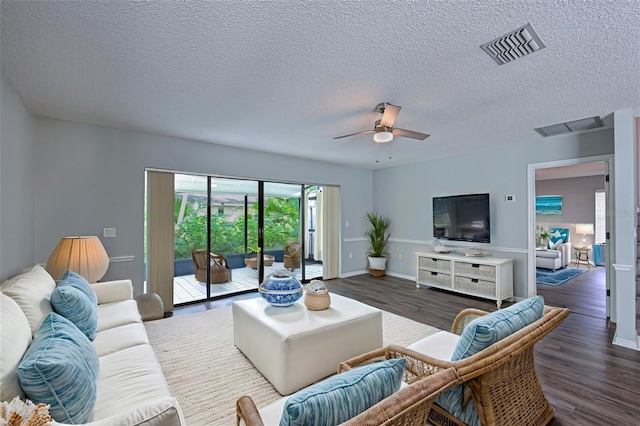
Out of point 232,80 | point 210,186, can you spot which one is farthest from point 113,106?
point 210,186

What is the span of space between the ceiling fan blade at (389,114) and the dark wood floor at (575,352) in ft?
7.97

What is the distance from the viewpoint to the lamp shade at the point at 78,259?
2.61 m

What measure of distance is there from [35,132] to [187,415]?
3395 mm

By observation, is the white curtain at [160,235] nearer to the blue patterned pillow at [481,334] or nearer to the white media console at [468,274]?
the blue patterned pillow at [481,334]

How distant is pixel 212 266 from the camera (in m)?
4.56

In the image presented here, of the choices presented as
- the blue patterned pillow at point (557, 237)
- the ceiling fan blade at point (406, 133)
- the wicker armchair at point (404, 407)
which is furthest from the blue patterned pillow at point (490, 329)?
the blue patterned pillow at point (557, 237)

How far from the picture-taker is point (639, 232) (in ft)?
9.96

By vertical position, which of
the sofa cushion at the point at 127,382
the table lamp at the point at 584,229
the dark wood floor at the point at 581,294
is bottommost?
the dark wood floor at the point at 581,294

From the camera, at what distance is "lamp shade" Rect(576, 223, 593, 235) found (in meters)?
7.54

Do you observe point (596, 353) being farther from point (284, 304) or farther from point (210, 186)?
point (210, 186)

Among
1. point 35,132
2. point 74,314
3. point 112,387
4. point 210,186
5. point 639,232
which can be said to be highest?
point 35,132

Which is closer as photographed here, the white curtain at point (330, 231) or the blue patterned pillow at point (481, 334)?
the blue patterned pillow at point (481, 334)

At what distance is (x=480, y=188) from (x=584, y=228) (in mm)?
5352

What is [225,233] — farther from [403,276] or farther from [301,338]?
[403,276]
